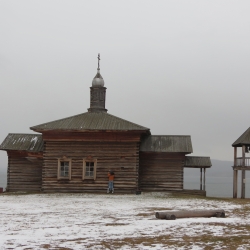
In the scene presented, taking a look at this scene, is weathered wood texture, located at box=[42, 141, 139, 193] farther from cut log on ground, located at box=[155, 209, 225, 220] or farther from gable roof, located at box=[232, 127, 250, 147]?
cut log on ground, located at box=[155, 209, 225, 220]

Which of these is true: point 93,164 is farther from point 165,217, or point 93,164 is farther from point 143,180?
point 165,217

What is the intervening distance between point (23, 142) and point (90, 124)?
18.5 feet

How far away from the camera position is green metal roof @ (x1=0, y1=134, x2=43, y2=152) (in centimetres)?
3019

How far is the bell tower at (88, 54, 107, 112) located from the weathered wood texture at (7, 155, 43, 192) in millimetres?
6223

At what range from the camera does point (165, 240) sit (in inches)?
401

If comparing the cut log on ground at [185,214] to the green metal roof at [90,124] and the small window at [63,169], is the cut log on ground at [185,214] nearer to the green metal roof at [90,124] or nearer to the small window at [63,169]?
the green metal roof at [90,124]

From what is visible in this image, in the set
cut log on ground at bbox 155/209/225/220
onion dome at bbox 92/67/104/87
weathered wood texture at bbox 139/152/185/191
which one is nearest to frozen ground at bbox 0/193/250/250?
cut log on ground at bbox 155/209/225/220

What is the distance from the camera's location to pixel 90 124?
29.1 metres

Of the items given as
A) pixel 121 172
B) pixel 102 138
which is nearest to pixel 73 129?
pixel 102 138

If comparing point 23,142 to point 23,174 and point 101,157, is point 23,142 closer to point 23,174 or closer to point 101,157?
point 23,174

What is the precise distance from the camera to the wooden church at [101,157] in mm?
28359

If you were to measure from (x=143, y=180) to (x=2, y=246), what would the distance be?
21.2 meters

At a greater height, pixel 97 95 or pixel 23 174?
pixel 97 95

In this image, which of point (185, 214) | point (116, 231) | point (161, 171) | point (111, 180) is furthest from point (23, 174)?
point (116, 231)
